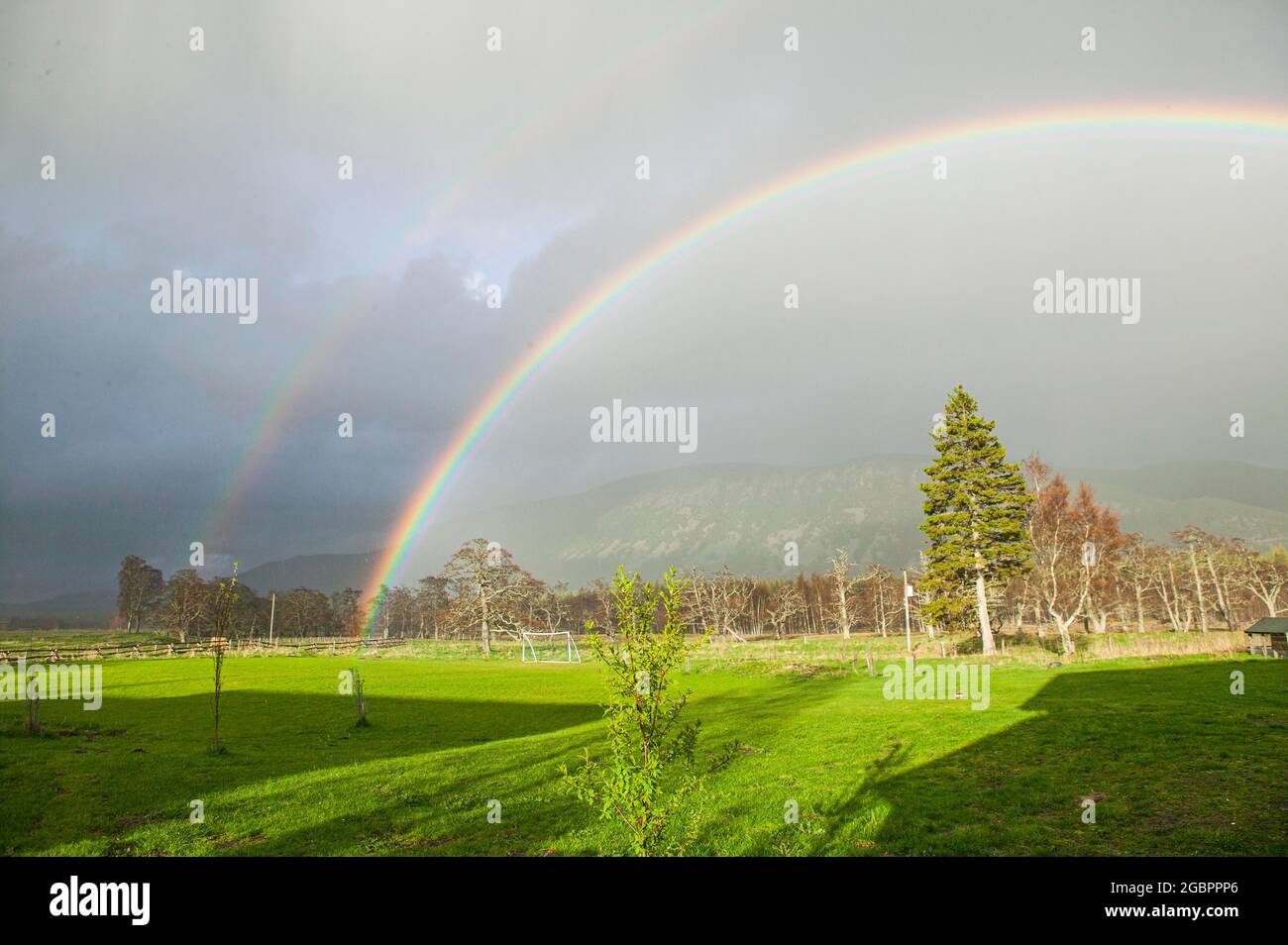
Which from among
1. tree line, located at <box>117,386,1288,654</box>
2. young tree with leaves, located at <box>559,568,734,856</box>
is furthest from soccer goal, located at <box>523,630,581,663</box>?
young tree with leaves, located at <box>559,568,734,856</box>

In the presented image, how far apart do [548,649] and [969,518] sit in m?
60.0

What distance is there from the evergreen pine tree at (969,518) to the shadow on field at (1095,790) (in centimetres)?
2691

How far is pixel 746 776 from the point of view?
16062mm

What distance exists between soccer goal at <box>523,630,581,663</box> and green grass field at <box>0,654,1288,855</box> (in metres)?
43.1

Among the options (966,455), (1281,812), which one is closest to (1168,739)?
(1281,812)

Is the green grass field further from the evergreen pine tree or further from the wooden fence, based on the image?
the wooden fence

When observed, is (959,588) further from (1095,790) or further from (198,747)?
(198,747)

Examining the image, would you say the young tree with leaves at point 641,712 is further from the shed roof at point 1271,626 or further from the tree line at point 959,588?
the shed roof at point 1271,626

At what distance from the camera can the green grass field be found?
1137cm

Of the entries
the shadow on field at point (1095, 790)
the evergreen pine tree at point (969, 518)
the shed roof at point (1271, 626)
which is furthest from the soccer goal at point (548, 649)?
the shadow on field at point (1095, 790)
